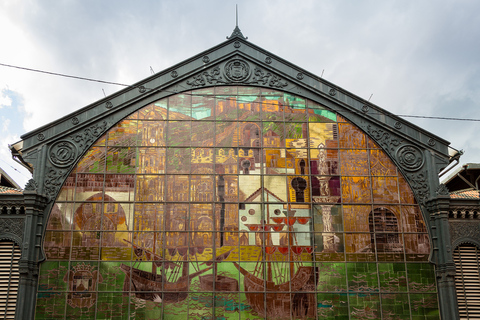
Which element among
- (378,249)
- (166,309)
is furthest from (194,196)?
(378,249)

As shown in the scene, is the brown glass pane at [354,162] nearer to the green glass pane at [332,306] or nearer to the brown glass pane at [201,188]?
the green glass pane at [332,306]

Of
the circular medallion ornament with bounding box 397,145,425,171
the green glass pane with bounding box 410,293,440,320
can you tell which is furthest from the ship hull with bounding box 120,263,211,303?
the circular medallion ornament with bounding box 397,145,425,171

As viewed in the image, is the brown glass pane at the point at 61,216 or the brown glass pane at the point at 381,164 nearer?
the brown glass pane at the point at 61,216

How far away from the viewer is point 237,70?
95.3ft

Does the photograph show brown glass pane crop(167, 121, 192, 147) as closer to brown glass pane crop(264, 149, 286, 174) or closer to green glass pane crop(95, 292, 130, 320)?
brown glass pane crop(264, 149, 286, 174)

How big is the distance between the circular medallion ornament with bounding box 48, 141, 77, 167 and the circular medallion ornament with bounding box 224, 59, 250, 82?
880cm

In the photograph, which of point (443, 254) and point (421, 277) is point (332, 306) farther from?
point (443, 254)

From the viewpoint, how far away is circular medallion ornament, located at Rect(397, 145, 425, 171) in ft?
90.6

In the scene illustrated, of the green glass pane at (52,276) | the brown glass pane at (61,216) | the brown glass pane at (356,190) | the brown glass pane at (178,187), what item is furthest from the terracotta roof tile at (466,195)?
the green glass pane at (52,276)

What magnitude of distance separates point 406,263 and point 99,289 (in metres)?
14.5

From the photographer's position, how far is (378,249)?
85.2 feet

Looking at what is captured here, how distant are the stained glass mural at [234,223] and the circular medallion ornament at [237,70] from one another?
1225mm

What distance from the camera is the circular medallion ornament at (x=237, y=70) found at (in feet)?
94.7

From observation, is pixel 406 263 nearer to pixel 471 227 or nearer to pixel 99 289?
pixel 471 227
